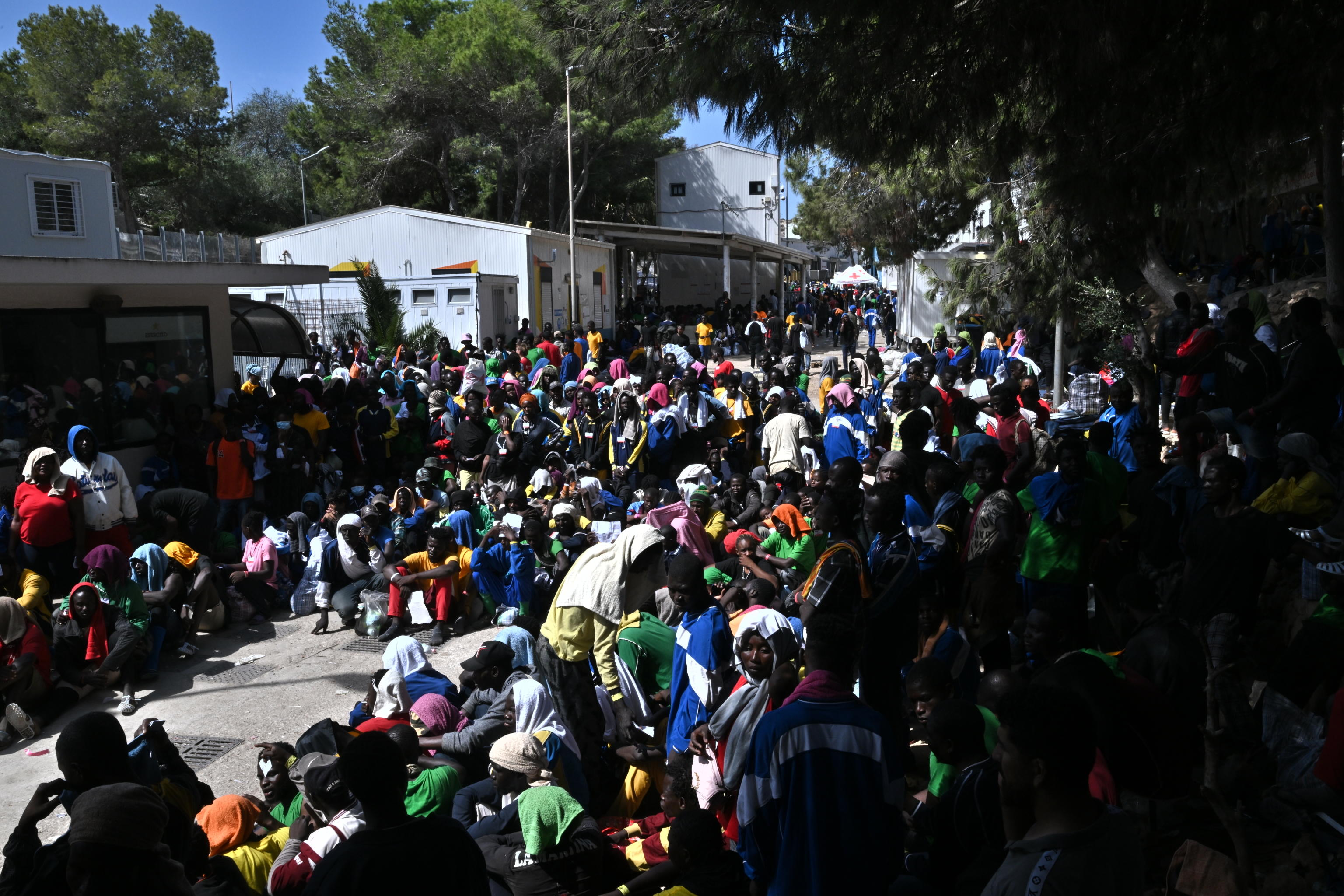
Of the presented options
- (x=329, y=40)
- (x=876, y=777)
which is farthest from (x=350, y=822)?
(x=329, y=40)

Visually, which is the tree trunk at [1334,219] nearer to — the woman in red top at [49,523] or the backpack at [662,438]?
the backpack at [662,438]

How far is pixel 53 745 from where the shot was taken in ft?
21.1

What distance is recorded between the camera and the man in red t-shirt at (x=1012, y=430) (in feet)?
25.6

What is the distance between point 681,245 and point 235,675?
26570 mm

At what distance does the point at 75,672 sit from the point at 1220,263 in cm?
1887

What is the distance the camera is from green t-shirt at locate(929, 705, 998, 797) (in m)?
3.78

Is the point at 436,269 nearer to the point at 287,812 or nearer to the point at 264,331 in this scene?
the point at 264,331

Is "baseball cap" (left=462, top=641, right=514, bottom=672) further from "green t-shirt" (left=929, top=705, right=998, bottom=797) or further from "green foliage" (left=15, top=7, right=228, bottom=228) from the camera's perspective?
"green foliage" (left=15, top=7, right=228, bottom=228)

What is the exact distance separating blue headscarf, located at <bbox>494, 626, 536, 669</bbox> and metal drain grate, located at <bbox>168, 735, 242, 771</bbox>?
6.67ft

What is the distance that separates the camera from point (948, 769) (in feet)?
12.5

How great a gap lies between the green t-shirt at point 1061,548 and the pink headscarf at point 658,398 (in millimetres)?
6406

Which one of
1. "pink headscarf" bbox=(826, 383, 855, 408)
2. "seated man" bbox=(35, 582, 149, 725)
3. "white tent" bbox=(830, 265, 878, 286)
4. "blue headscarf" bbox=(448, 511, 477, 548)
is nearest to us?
"seated man" bbox=(35, 582, 149, 725)

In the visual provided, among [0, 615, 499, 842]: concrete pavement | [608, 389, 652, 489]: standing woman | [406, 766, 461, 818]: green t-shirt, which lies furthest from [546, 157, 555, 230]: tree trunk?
[406, 766, 461, 818]: green t-shirt

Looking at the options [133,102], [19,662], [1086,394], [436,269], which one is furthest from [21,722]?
[133,102]
